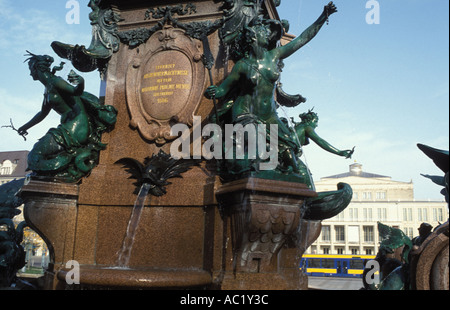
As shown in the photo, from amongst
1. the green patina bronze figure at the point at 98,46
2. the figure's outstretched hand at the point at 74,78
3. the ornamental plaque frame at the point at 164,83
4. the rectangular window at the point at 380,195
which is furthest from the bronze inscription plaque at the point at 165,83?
the rectangular window at the point at 380,195

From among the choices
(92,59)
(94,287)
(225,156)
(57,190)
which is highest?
(92,59)

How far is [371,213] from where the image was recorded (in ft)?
207

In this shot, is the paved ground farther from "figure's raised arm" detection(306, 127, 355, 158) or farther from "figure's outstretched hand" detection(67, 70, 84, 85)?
"figure's outstretched hand" detection(67, 70, 84, 85)

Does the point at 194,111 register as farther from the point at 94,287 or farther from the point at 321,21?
the point at 94,287

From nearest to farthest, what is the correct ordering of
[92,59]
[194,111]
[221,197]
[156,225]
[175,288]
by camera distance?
[175,288] < [221,197] < [156,225] < [194,111] < [92,59]

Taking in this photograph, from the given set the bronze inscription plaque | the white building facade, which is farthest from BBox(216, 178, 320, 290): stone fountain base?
the white building facade

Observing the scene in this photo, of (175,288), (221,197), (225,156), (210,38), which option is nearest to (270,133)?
(225,156)

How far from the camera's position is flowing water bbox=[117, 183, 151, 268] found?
6281 mm

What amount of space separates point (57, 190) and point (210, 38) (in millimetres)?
3181

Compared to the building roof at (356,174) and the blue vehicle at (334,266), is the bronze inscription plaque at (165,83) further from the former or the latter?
the building roof at (356,174)

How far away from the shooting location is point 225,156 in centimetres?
610

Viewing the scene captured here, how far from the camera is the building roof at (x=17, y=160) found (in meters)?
51.5

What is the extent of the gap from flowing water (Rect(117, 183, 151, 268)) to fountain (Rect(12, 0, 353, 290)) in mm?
14

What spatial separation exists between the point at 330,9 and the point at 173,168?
325 centimetres
